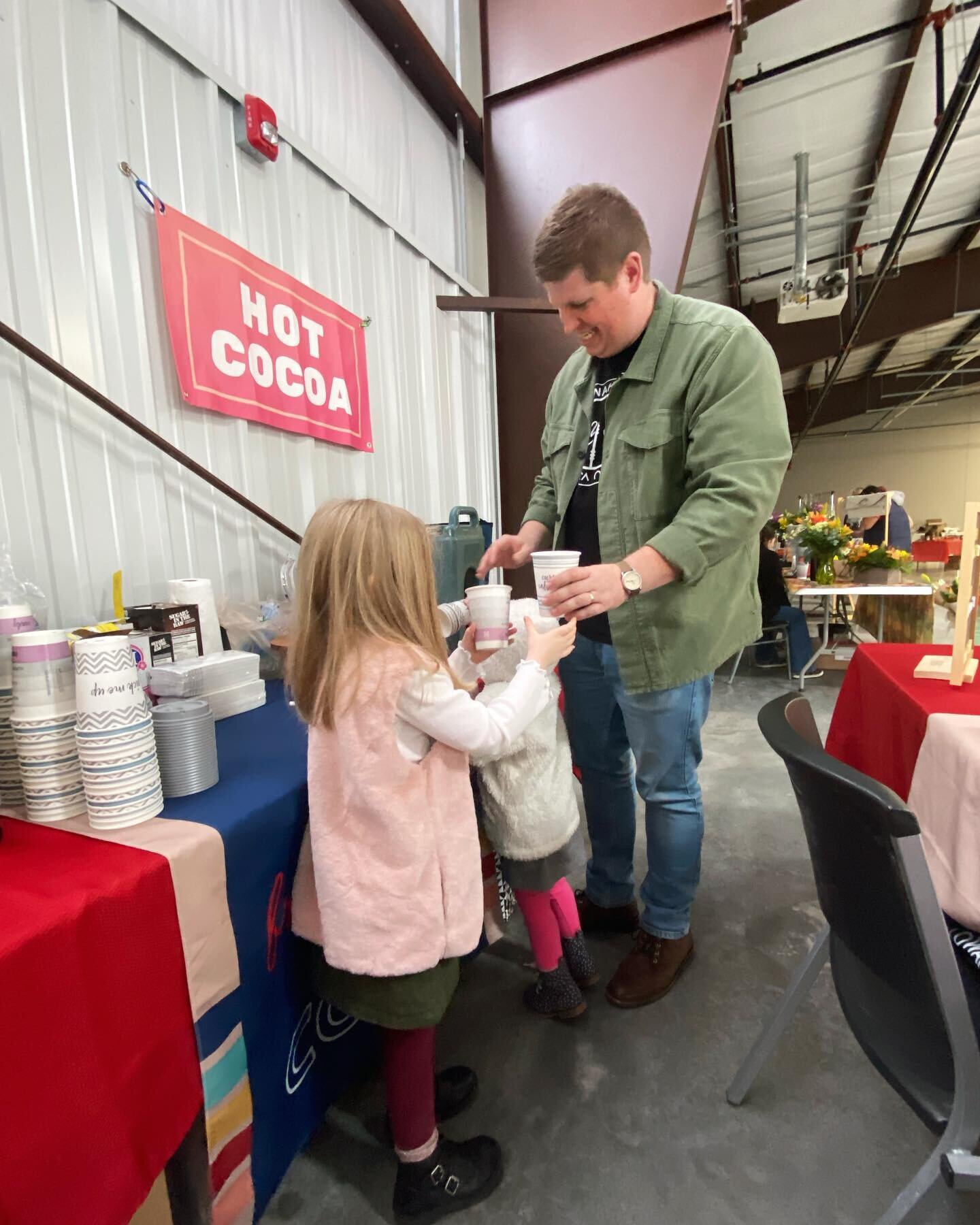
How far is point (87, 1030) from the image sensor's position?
670mm

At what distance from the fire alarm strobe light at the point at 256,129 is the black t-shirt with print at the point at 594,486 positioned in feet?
4.18

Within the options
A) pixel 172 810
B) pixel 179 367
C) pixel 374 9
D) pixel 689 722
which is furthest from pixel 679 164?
pixel 172 810

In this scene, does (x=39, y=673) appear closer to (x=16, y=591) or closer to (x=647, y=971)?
(x=16, y=591)

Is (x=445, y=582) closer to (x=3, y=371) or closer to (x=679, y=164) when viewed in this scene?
(x=3, y=371)

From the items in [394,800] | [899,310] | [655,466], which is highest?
[899,310]

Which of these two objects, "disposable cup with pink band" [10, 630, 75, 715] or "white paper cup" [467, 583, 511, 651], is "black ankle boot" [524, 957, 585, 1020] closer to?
"white paper cup" [467, 583, 511, 651]

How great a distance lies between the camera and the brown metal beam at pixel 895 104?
3490 mm

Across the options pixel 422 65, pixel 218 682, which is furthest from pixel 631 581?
pixel 422 65

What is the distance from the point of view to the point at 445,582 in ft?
8.24

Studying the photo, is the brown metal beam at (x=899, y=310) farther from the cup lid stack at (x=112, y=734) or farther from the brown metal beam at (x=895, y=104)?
the cup lid stack at (x=112, y=734)

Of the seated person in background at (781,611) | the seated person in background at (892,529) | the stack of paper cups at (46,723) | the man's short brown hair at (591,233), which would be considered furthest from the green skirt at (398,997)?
the seated person in background at (892,529)

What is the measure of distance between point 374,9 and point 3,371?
7.53 ft

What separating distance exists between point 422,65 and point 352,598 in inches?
117

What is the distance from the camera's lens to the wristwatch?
126 centimetres
